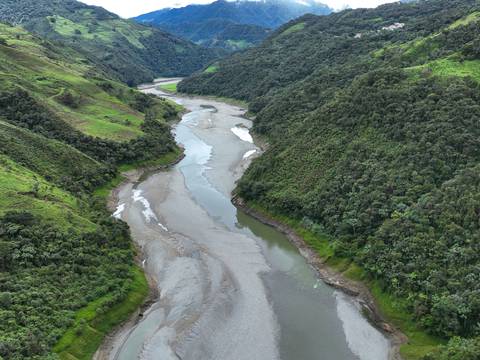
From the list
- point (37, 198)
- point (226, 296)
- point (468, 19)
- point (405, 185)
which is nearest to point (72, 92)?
point (37, 198)

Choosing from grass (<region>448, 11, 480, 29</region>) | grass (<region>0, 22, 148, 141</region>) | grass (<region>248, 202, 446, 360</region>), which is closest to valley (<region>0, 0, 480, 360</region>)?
grass (<region>248, 202, 446, 360</region>)

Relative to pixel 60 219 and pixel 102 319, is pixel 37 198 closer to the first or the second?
pixel 60 219

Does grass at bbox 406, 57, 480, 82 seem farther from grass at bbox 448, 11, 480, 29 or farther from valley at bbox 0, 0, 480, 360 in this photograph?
grass at bbox 448, 11, 480, 29

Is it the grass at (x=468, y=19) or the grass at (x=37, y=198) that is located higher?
the grass at (x=468, y=19)

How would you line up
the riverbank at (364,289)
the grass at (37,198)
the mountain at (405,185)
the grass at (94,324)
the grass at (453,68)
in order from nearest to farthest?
the grass at (94,324) → the riverbank at (364,289) → the mountain at (405,185) → the grass at (37,198) → the grass at (453,68)

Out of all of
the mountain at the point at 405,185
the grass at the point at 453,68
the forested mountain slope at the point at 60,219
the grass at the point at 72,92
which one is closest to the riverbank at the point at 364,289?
the mountain at the point at 405,185

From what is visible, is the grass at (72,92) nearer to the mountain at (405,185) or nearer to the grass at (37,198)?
the grass at (37,198)
